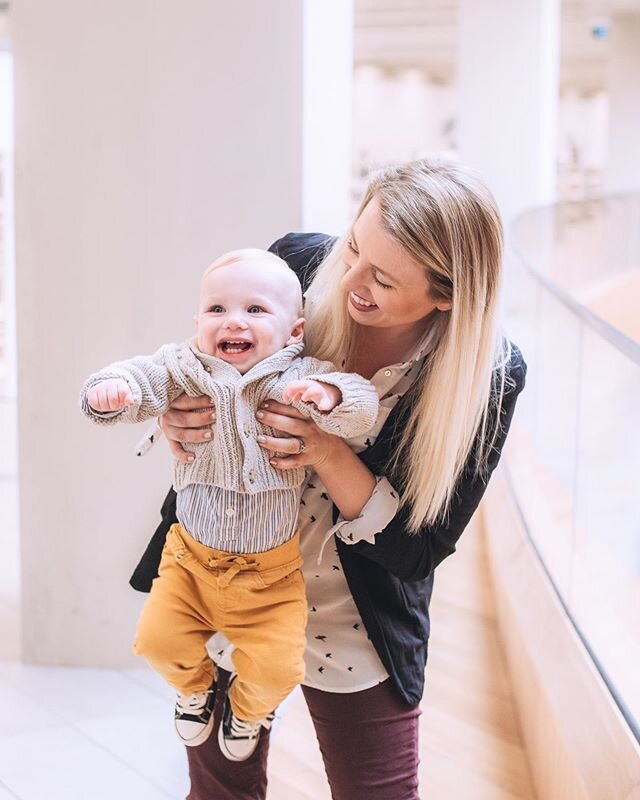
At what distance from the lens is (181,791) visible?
2789 mm

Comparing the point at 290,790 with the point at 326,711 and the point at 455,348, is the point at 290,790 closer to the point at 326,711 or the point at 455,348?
the point at 326,711

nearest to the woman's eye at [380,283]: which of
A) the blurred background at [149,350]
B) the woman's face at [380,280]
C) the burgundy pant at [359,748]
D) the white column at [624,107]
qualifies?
the woman's face at [380,280]

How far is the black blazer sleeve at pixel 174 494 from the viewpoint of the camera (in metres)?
2.04

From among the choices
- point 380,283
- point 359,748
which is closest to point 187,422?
point 380,283

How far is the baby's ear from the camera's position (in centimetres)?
180

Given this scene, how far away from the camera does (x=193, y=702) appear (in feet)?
6.03

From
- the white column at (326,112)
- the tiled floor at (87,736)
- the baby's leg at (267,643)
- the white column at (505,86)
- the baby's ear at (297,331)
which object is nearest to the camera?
the baby's leg at (267,643)

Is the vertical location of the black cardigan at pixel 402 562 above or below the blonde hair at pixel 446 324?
below

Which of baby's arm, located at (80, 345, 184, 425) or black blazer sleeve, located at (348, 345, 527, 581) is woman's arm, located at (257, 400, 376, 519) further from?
baby's arm, located at (80, 345, 184, 425)

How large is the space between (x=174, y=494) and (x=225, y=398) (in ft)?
1.35

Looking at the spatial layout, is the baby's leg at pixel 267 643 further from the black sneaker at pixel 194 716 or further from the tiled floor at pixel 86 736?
the tiled floor at pixel 86 736

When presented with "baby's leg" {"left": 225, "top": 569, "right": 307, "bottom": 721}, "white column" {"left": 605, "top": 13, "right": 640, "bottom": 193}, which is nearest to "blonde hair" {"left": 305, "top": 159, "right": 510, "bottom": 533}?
"baby's leg" {"left": 225, "top": 569, "right": 307, "bottom": 721}

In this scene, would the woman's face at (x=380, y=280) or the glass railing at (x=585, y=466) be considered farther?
the glass railing at (x=585, y=466)

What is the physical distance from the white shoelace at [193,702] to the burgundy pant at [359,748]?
0.11m
